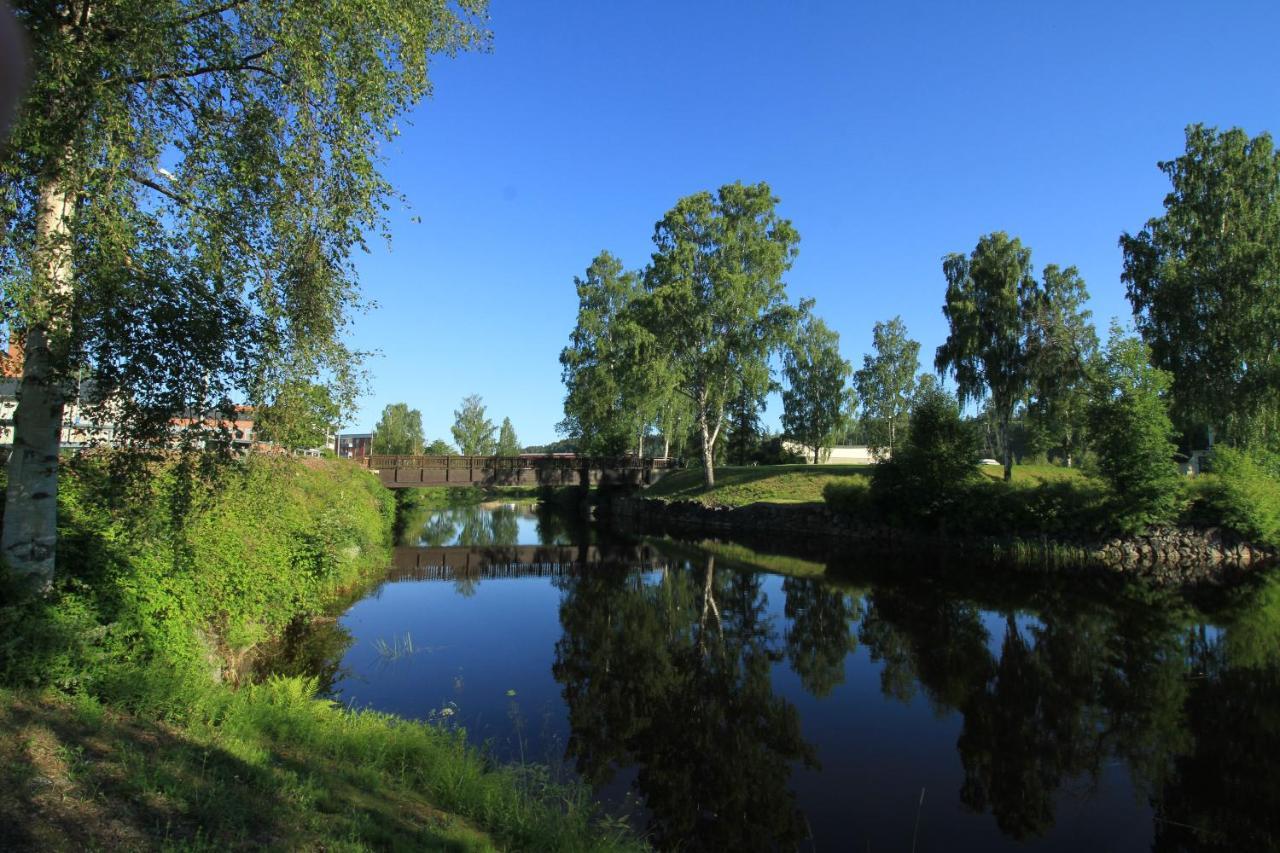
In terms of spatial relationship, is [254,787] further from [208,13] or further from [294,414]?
[208,13]

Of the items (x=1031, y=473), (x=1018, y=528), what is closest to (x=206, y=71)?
(x=1018, y=528)

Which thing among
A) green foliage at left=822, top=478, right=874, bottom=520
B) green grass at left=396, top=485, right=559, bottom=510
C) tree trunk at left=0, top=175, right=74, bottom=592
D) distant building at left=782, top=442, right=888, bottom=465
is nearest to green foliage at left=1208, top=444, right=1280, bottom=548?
green foliage at left=822, top=478, right=874, bottom=520

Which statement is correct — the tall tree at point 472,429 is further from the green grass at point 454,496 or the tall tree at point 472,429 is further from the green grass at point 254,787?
the green grass at point 254,787

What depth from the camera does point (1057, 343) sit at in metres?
34.3

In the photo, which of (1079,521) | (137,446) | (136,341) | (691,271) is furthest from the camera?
(691,271)

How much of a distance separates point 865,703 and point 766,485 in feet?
102

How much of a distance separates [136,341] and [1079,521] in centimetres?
2783

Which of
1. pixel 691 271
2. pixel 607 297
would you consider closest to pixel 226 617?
pixel 691 271

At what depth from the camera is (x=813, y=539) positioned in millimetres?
34094

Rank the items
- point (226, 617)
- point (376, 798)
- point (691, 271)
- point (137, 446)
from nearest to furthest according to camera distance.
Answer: point (376, 798)
point (137, 446)
point (226, 617)
point (691, 271)

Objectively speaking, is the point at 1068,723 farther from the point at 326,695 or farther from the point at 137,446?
the point at 137,446

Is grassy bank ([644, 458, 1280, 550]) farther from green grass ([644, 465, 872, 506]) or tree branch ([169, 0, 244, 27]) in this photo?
tree branch ([169, 0, 244, 27])

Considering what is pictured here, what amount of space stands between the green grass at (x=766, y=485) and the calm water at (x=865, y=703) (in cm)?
1944

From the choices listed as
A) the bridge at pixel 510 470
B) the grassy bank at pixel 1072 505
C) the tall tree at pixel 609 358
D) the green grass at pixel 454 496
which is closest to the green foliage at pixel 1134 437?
the grassy bank at pixel 1072 505
